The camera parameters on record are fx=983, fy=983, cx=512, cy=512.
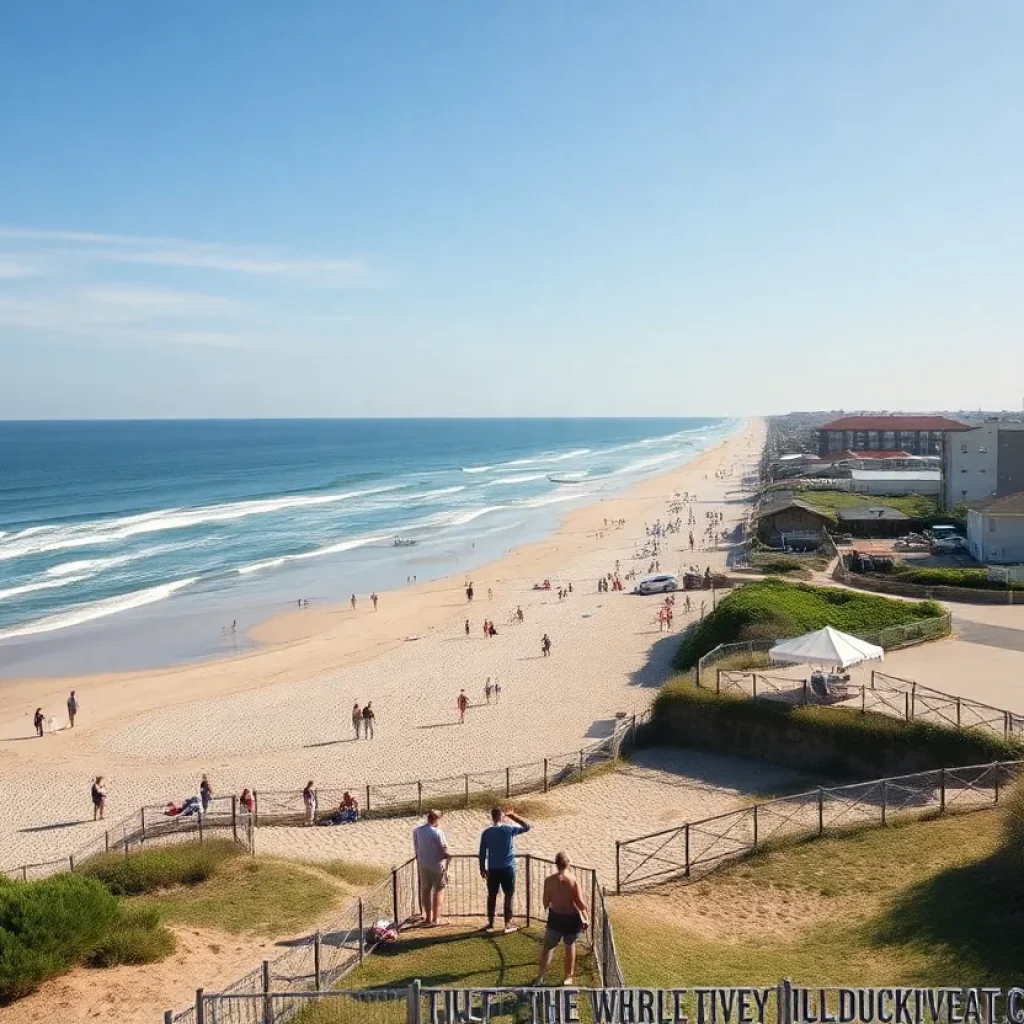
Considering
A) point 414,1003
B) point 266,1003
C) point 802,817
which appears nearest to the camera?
point 414,1003

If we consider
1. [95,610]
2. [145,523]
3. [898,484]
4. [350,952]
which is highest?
[898,484]

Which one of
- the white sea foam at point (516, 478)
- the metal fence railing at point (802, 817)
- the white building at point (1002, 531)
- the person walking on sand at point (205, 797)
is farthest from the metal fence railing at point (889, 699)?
the white sea foam at point (516, 478)

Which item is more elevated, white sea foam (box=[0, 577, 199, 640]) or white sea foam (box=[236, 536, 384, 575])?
white sea foam (box=[236, 536, 384, 575])

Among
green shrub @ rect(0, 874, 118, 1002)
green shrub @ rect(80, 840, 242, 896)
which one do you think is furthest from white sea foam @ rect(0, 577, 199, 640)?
green shrub @ rect(0, 874, 118, 1002)

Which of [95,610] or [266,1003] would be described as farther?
[95,610]

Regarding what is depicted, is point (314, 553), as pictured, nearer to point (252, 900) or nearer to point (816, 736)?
point (816, 736)

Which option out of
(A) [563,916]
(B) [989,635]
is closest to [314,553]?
(B) [989,635]

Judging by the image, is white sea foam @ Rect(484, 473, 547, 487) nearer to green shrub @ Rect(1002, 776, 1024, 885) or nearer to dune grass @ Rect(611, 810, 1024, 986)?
dune grass @ Rect(611, 810, 1024, 986)
